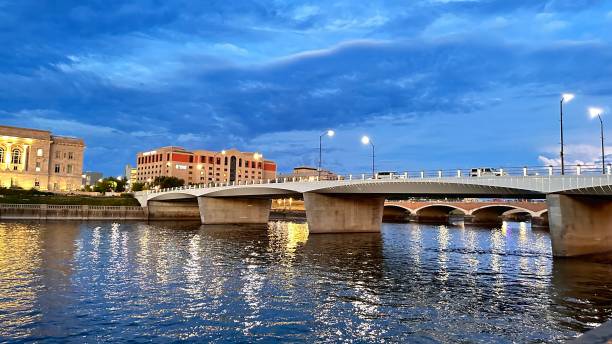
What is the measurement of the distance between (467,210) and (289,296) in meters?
96.4

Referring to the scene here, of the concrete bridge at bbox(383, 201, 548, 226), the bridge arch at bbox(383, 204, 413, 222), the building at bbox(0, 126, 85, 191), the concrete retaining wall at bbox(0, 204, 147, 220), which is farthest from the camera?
the building at bbox(0, 126, 85, 191)

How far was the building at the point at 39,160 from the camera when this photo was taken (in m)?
135

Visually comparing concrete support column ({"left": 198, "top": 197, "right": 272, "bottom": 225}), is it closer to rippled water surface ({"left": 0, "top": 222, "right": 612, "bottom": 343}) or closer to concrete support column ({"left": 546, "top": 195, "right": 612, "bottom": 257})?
rippled water surface ({"left": 0, "top": 222, "right": 612, "bottom": 343})

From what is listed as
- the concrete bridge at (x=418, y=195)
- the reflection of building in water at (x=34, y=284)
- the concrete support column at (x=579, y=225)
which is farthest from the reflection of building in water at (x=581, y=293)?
the reflection of building in water at (x=34, y=284)

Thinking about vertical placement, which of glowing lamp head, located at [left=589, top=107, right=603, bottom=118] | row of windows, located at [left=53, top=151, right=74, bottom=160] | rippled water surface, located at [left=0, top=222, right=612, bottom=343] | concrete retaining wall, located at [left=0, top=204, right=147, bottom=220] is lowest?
rippled water surface, located at [left=0, top=222, right=612, bottom=343]

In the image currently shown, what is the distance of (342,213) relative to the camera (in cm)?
6278

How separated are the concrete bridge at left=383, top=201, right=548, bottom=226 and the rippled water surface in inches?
2561

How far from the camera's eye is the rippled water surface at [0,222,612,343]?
52.8 feet

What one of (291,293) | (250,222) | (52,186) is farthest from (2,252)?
(52,186)

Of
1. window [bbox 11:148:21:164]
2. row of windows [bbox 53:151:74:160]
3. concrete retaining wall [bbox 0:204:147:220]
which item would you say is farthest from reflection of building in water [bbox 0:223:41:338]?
row of windows [bbox 53:151:74:160]

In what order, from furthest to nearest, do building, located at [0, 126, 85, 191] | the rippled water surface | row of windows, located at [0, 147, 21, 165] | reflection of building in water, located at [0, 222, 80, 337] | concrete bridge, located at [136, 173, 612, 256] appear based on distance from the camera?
row of windows, located at [0, 147, 21, 165]
building, located at [0, 126, 85, 191]
concrete bridge, located at [136, 173, 612, 256]
reflection of building in water, located at [0, 222, 80, 337]
the rippled water surface

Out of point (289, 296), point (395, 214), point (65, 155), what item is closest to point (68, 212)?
point (65, 155)

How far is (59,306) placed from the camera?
61.3 feet

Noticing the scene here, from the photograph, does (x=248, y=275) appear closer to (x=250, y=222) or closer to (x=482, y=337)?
(x=482, y=337)
